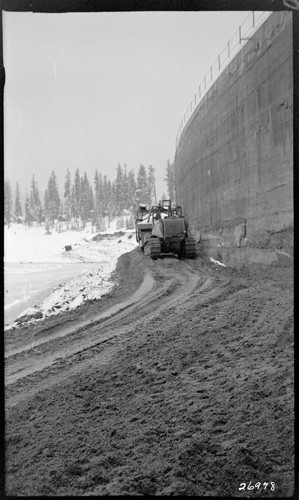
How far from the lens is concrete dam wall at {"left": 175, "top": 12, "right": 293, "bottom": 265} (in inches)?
78.4

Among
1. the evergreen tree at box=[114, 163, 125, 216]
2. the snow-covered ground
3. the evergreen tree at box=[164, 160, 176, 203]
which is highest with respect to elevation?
the evergreen tree at box=[164, 160, 176, 203]

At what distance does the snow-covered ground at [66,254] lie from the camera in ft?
5.84

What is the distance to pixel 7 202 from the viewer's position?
1654 millimetres

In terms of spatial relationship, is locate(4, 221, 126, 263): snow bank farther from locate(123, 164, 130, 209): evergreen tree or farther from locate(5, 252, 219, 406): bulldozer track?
locate(5, 252, 219, 406): bulldozer track

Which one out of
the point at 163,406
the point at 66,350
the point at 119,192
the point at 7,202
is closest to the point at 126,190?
the point at 119,192

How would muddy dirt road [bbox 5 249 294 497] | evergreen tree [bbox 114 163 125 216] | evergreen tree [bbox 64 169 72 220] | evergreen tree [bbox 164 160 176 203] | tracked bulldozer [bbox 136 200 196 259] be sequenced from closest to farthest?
muddy dirt road [bbox 5 249 294 497], evergreen tree [bbox 64 169 72 220], evergreen tree [bbox 114 163 125 216], evergreen tree [bbox 164 160 176 203], tracked bulldozer [bbox 136 200 196 259]

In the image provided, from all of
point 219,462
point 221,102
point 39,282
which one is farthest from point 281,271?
point 221,102

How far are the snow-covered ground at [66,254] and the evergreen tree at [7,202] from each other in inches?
2.6

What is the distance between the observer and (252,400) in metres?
1.54

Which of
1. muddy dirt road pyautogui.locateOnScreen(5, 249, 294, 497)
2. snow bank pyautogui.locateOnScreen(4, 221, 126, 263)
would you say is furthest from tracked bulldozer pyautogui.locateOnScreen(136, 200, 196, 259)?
muddy dirt road pyautogui.locateOnScreen(5, 249, 294, 497)

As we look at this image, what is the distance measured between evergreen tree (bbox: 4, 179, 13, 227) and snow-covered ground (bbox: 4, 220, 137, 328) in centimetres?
7

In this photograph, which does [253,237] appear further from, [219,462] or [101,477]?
[101,477]

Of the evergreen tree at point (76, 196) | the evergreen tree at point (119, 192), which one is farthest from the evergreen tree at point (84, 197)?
the evergreen tree at point (119, 192)

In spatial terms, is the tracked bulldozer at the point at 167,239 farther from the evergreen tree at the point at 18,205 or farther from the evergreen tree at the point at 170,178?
the evergreen tree at the point at 18,205
